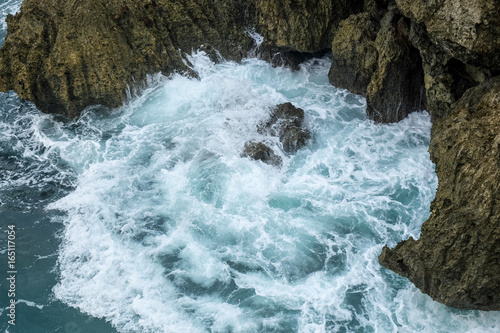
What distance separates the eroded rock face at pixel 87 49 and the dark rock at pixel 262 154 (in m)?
7.60

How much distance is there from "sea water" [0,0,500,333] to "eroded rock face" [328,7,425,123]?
2.49 feet

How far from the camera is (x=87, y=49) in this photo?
75.9 ft

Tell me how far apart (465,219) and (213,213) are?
9.49 metres

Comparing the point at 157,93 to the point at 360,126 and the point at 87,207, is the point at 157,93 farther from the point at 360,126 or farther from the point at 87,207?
the point at 360,126

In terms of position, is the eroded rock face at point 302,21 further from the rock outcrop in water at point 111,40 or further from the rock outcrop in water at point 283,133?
the rock outcrop in water at point 283,133

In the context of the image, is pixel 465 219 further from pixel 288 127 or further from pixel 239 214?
pixel 288 127

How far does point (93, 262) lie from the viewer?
56.4ft

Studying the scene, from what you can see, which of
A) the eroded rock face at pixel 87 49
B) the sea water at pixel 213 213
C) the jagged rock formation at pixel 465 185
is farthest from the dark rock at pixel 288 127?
the jagged rock formation at pixel 465 185

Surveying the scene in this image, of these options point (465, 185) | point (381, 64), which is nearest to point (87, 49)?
point (381, 64)

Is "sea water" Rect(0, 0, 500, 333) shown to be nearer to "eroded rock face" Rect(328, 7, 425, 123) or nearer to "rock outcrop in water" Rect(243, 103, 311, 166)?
"rock outcrop in water" Rect(243, 103, 311, 166)

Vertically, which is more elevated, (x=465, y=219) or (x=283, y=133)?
(x=465, y=219)

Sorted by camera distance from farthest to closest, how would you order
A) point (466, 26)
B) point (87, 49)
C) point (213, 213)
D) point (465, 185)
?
1. point (87, 49)
2. point (213, 213)
3. point (466, 26)
4. point (465, 185)

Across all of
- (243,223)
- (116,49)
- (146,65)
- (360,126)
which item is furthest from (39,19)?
(360,126)

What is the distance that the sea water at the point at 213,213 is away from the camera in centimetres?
1542
